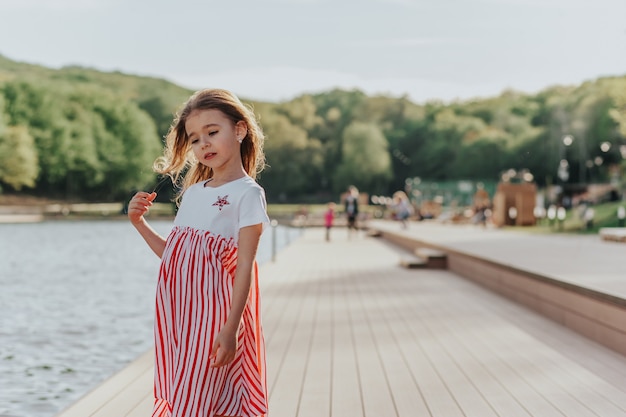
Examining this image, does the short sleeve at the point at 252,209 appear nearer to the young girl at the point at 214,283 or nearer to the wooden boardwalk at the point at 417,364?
the young girl at the point at 214,283

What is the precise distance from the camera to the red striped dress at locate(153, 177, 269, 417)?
8.47 ft

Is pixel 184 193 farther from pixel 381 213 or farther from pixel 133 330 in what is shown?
pixel 381 213

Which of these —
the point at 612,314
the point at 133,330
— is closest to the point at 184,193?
the point at 612,314

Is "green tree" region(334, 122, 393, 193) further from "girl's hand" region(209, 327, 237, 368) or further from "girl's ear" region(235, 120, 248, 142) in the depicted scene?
"girl's hand" region(209, 327, 237, 368)

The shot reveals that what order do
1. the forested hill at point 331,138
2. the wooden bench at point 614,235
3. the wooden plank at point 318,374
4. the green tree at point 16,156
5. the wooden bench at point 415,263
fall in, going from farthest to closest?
the forested hill at point 331,138
the green tree at point 16,156
the wooden bench at point 614,235
the wooden bench at point 415,263
the wooden plank at point 318,374

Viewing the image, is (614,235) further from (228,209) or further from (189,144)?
(228,209)

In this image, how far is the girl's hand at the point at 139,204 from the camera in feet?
9.14

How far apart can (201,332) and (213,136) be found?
0.57 m

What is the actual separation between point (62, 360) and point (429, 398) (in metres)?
4.18

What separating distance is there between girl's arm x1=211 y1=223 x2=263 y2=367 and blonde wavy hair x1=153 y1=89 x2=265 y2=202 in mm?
324

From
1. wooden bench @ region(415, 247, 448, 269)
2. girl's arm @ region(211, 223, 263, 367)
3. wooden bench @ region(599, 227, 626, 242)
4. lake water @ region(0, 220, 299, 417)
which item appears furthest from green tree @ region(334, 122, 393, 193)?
girl's arm @ region(211, 223, 263, 367)

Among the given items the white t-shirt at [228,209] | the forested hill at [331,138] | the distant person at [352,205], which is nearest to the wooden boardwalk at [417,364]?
the white t-shirt at [228,209]

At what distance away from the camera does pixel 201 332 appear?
258 centimetres

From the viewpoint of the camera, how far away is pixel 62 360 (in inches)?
307
